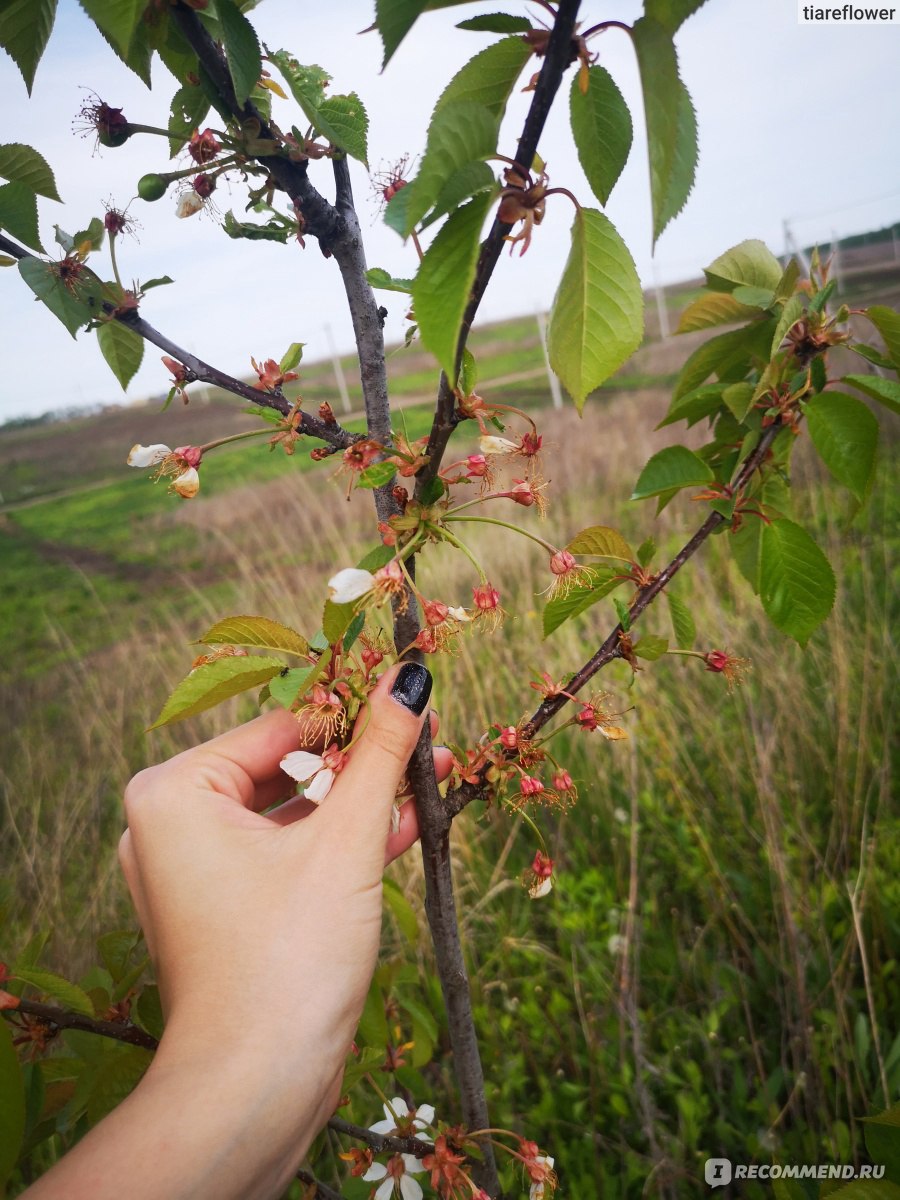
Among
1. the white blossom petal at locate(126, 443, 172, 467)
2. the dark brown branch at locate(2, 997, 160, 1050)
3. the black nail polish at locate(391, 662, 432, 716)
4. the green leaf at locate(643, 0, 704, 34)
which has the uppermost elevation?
the green leaf at locate(643, 0, 704, 34)

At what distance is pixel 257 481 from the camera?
15.7 ft

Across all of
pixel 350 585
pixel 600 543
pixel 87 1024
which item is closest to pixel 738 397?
pixel 600 543

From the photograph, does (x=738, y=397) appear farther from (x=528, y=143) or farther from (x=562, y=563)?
(x=528, y=143)

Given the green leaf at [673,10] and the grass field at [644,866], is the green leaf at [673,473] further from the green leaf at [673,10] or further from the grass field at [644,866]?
the green leaf at [673,10]

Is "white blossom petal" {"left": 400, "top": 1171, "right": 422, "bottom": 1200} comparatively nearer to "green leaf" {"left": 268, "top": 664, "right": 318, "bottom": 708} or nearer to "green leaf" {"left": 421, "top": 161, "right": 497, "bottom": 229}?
"green leaf" {"left": 268, "top": 664, "right": 318, "bottom": 708}

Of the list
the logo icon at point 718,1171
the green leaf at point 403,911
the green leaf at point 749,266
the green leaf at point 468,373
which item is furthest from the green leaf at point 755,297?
the logo icon at point 718,1171

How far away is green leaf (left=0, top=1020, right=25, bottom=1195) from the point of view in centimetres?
46

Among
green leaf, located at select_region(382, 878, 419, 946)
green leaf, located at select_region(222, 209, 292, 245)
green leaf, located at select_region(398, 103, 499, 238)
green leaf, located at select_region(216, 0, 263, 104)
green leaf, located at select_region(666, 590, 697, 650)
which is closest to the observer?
green leaf, located at select_region(398, 103, 499, 238)

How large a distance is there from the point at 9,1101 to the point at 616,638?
0.52 metres

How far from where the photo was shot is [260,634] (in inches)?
19.9

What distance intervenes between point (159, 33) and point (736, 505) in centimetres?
51

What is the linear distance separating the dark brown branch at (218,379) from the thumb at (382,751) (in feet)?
0.56

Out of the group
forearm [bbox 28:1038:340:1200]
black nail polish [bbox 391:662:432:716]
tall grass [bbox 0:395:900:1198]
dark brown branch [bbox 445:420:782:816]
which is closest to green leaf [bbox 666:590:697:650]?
dark brown branch [bbox 445:420:782:816]

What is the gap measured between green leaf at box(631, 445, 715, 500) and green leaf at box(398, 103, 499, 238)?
31 centimetres
